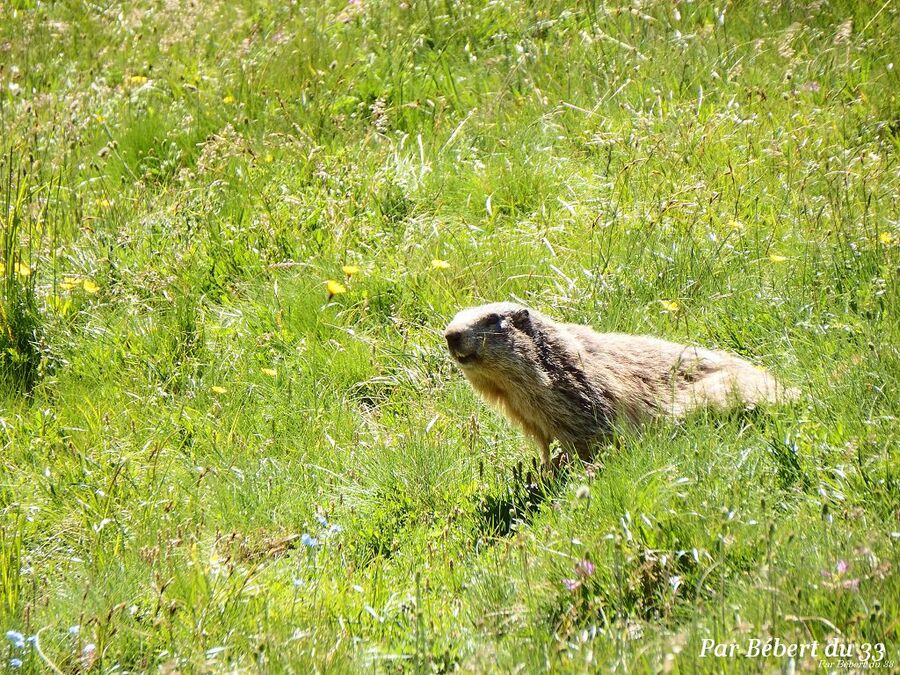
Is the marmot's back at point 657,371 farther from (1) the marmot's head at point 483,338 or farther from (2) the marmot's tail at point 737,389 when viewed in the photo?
(1) the marmot's head at point 483,338

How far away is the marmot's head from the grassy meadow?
386 millimetres

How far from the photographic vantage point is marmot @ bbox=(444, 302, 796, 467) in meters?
5.17

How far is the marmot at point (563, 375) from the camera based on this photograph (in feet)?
17.0

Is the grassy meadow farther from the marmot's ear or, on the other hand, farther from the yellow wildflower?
the marmot's ear

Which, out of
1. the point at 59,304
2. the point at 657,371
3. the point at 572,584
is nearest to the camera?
the point at 572,584

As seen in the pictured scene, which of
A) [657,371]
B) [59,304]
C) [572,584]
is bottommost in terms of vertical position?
[572,584]

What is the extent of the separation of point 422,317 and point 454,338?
1.20m

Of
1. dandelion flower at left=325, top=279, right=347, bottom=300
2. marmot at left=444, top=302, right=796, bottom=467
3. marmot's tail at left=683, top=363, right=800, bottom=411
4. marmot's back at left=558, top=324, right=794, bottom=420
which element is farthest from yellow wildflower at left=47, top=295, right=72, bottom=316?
marmot's tail at left=683, top=363, right=800, bottom=411

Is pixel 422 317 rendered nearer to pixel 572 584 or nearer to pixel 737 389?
pixel 737 389

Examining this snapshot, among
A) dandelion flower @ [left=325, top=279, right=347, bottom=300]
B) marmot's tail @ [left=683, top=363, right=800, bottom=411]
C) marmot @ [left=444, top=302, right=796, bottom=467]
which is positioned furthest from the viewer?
dandelion flower @ [left=325, top=279, right=347, bottom=300]

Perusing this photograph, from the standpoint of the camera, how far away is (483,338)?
203 inches

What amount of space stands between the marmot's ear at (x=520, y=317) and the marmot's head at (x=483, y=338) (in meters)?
0.02

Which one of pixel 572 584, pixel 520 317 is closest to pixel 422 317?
pixel 520 317

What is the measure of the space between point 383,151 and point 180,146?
66.5 inches
